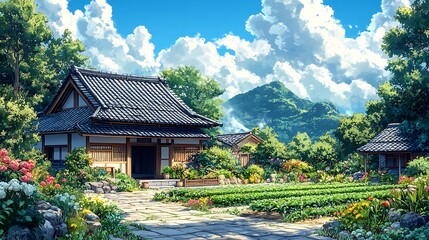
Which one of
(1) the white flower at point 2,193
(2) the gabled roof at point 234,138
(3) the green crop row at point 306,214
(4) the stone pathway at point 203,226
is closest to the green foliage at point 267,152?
(2) the gabled roof at point 234,138

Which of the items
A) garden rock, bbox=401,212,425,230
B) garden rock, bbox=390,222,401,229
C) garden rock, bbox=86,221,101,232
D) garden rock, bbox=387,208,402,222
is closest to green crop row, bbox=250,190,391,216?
garden rock, bbox=387,208,402,222

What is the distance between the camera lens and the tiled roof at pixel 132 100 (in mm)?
27453

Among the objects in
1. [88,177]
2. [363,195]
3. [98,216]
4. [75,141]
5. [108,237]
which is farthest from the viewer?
[75,141]

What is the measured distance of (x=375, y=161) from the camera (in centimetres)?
3416

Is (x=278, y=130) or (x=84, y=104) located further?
(x=278, y=130)

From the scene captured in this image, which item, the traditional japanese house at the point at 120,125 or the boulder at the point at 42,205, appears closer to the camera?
the boulder at the point at 42,205

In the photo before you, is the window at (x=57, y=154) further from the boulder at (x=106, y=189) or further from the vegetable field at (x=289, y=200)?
the vegetable field at (x=289, y=200)

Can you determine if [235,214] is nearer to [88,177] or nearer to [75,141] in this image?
[88,177]

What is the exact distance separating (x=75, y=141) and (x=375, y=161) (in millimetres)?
20197

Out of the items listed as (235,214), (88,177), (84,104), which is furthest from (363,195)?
(84,104)

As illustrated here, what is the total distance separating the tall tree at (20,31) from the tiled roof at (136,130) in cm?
959

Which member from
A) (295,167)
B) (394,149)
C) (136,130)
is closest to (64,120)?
(136,130)

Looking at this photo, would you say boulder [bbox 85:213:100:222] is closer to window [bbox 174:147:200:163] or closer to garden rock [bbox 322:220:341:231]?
garden rock [bbox 322:220:341:231]

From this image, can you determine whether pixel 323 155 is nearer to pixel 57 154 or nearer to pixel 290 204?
pixel 57 154
